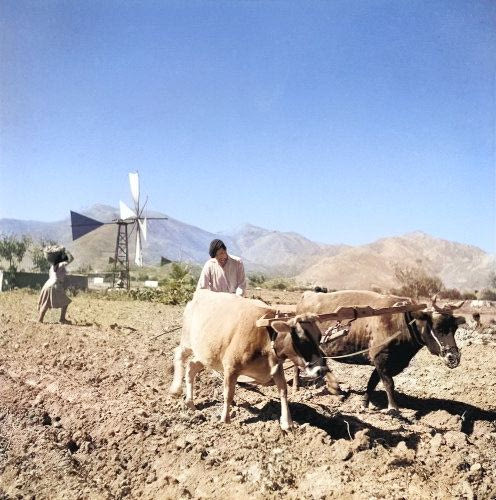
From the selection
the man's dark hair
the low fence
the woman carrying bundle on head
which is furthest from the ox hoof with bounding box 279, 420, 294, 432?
the low fence

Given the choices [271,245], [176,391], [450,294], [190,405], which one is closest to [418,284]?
[450,294]

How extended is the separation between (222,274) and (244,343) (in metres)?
2.15

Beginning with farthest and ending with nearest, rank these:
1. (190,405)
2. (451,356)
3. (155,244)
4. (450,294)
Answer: (155,244) < (450,294) < (190,405) < (451,356)

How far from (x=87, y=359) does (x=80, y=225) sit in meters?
24.6

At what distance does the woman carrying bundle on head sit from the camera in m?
14.3

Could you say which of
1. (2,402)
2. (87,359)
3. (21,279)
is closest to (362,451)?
(2,402)

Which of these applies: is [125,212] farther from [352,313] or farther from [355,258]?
[352,313]

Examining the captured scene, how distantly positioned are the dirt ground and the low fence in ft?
60.4

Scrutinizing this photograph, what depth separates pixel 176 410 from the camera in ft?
24.2

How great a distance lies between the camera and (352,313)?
6512mm

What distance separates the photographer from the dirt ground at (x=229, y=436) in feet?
17.0

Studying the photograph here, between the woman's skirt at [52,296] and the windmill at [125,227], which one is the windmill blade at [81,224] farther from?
the woman's skirt at [52,296]

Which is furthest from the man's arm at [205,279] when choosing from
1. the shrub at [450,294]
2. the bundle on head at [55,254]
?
the shrub at [450,294]

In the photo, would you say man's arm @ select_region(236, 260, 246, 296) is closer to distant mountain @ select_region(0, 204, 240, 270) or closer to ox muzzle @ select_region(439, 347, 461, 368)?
ox muzzle @ select_region(439, 347, 461, 368)
